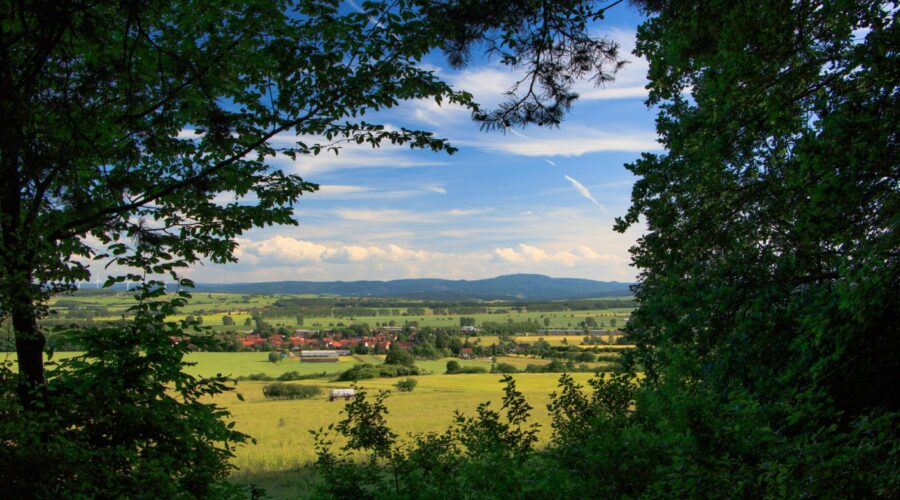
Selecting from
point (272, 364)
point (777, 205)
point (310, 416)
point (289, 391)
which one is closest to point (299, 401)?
point (289, 391)

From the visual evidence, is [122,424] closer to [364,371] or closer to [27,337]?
[27,337]

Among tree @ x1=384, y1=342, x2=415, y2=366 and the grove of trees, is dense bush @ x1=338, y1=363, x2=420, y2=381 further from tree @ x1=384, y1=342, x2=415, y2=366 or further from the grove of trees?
the grove of trees

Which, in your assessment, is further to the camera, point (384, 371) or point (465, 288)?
point (465, 288)

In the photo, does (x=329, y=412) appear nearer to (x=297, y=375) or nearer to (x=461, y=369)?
(x=461, y=369)

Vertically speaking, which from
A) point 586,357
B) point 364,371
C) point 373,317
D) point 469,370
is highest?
point 586,357

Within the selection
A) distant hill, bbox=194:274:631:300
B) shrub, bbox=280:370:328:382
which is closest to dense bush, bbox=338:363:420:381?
shrub, bbox=280:370:328:382

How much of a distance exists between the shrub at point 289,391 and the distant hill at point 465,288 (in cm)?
7466

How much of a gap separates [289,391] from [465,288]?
111 metres

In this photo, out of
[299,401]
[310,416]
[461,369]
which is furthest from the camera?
[461,369]

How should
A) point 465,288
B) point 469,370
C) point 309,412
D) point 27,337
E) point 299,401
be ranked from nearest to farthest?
point 27,337 → point 309,412 → point 299,401 → point 469,370 → point 465,288

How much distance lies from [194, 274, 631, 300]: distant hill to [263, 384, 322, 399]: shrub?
245 feet

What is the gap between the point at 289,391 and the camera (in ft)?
78.2

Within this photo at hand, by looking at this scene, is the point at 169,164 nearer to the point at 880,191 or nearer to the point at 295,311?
the point at 880,191

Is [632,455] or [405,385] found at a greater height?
[632,455]
